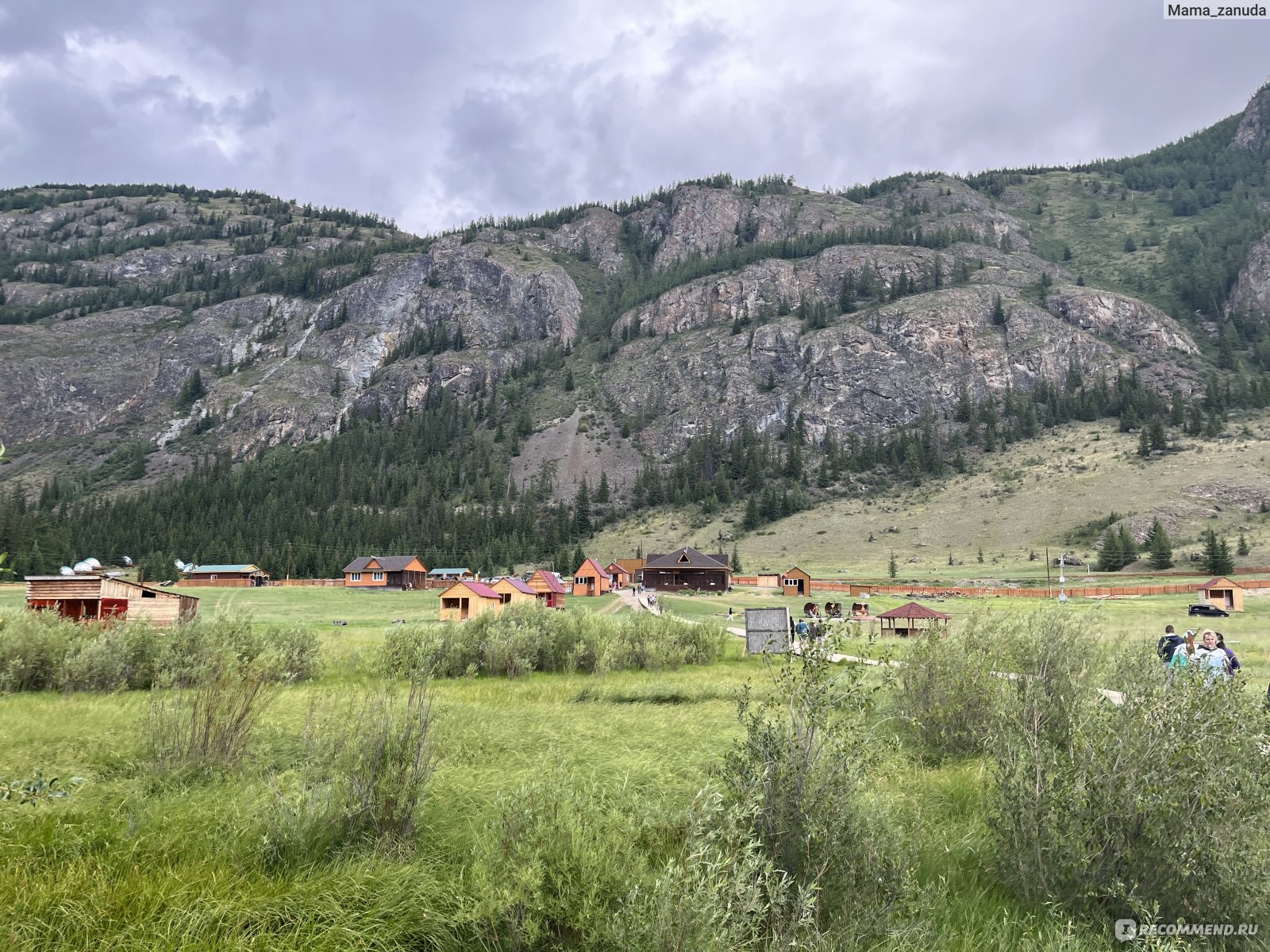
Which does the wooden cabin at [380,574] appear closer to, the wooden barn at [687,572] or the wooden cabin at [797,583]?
the wooden barn at [687,572]

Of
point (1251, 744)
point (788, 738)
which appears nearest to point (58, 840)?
point (788, 738)

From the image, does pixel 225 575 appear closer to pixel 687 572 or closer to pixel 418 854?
pixel 687 572

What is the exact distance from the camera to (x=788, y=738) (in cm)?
688

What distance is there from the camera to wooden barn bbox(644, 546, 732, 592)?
8306 centimetres

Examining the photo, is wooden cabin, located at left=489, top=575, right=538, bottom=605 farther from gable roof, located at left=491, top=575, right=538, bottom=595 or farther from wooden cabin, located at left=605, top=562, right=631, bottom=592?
wooden cabin, located at left=605, top=562, right=631, bottom=592

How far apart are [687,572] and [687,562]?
221 centimetres

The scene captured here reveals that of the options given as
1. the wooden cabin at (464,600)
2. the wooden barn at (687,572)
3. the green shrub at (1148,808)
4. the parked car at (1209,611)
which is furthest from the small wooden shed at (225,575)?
the parked car at (1209,611)

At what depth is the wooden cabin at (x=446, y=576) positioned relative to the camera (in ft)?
305

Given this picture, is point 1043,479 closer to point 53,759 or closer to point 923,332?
point 923,332

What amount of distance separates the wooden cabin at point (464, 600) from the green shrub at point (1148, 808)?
140 feet

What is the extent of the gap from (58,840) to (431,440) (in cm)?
17893

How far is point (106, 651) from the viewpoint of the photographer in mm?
17797

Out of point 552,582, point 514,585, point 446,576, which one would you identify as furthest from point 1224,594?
point 446,576

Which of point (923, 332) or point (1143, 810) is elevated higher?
point (923, 332)
